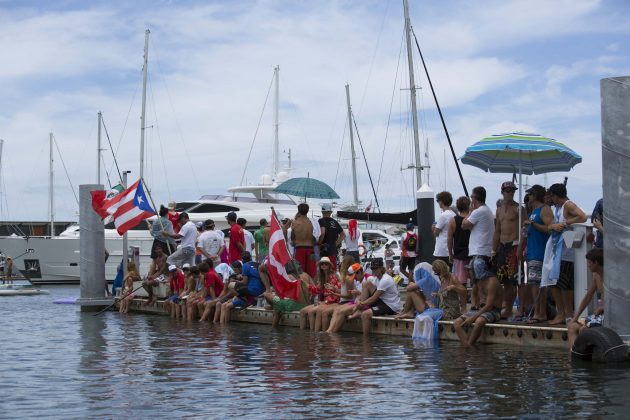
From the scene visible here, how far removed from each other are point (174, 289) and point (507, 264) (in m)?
10.4

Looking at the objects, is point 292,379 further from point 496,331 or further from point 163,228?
point 163,228

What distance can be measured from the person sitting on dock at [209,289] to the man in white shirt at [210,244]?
1.16 metres

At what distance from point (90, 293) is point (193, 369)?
12.4m

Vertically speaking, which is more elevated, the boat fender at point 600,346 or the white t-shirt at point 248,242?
the white t-shirt at point 248,242

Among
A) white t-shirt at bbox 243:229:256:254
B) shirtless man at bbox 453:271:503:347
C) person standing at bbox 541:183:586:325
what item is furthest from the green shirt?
person standing at bbox 541:183:586:325

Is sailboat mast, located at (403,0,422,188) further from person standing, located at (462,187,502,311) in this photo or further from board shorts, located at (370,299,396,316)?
person standing, located at (462,187,502,311)

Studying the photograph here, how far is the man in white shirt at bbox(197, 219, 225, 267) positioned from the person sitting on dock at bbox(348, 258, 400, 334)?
20.0 ft

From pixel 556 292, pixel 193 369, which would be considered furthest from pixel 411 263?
pixel 193 369

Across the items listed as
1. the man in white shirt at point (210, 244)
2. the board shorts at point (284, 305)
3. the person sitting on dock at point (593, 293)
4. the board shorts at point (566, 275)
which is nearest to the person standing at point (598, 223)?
the board shorts at point (566, 275)

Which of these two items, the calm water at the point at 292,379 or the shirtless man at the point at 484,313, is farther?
the shirtless man at the point at 484,313

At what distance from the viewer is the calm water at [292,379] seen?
916 cm

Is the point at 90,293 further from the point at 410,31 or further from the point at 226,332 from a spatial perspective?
the point at 410,31

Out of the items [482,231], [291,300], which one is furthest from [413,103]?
[482,231]

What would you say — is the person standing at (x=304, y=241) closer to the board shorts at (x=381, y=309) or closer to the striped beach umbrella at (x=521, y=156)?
the board shorts at (x=381, y=309)
